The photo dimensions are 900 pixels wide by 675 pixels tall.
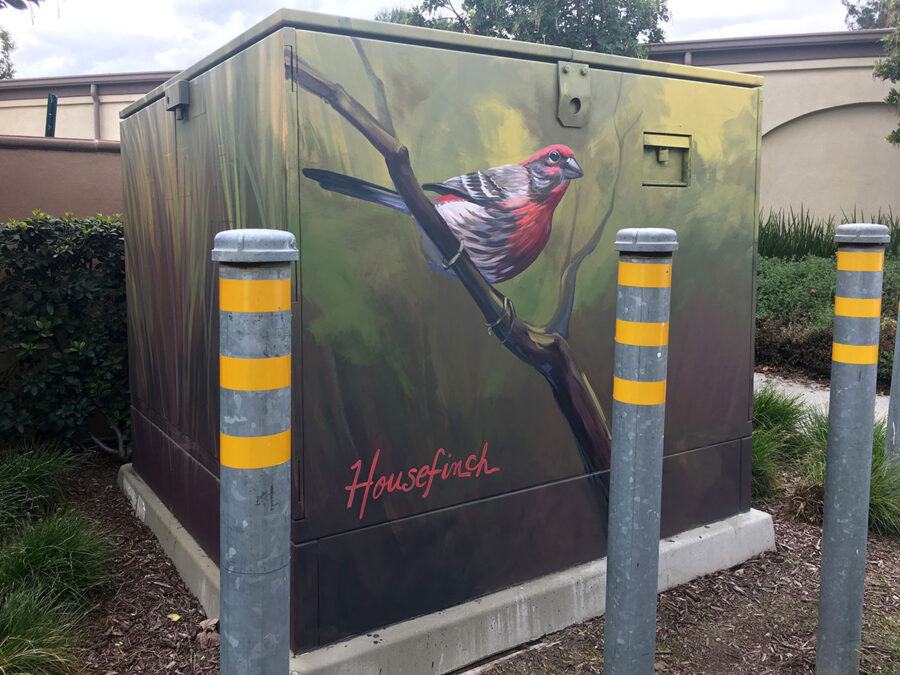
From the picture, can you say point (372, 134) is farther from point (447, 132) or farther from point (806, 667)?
point (806, 667)

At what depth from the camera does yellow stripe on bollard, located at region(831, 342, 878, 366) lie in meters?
2.70

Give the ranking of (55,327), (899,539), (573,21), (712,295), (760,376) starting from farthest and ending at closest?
(573,21)
(760,376)
(55,327)
(899,539)
(712,295)

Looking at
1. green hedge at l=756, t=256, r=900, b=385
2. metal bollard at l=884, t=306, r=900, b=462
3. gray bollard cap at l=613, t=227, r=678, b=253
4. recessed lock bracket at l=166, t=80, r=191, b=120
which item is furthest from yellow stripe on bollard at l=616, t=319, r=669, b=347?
green hedge at l=756, t=256, r=900, b=385

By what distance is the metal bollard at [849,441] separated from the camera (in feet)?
8.89

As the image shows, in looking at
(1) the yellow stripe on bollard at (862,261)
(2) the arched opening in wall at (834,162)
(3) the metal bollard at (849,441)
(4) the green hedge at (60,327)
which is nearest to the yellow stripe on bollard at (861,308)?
(3) the metal bollard at (849,441)

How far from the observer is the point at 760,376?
7891 millimetres

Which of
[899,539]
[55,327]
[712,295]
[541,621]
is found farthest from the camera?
[55,327]

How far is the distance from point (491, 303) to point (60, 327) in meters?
3.43

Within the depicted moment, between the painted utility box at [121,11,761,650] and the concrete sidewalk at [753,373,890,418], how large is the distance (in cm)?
342

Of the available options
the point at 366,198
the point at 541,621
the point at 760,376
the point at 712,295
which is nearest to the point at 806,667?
the point at 541,621

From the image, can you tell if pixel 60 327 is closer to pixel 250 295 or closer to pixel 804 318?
pixel 250 295

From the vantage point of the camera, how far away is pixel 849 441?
275 centimetres

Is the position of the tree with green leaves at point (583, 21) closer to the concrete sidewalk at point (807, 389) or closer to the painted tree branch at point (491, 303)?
the concrete sidewalk at point (807, 389)

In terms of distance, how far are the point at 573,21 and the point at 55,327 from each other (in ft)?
41.6
